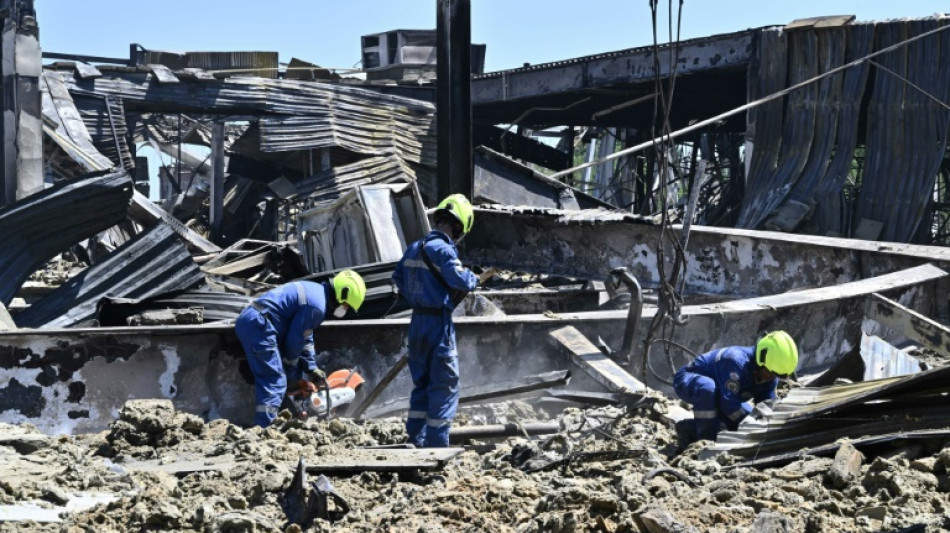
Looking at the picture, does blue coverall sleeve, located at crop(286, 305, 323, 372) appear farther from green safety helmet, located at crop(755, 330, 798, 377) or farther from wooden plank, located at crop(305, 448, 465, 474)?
green safety helmet, located at crop(755, 330, 798, 377)

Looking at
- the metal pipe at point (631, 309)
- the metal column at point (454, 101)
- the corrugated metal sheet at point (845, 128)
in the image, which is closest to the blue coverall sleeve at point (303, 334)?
the metal pipe at point (631, 309)

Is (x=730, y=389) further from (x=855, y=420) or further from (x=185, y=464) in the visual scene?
(x=185, y=464)

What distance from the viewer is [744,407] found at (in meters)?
7.39

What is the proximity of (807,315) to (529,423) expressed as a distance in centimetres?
299

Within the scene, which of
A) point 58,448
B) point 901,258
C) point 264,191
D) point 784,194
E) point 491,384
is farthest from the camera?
point 264,191

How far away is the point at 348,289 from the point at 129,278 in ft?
14.4

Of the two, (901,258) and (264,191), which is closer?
(901,258)

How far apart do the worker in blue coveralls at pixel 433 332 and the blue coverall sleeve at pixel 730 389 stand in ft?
5.50

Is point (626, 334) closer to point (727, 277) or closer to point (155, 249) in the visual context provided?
point (727, 277)

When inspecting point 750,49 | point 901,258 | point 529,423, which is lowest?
point 529,423

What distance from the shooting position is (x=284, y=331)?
8719 mm

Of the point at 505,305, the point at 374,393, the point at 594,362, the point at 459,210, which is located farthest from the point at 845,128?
the point at 459,210

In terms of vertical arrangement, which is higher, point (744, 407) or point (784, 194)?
point (784, 194)

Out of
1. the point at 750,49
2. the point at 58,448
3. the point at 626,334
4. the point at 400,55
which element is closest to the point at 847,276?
the point at 626,334
